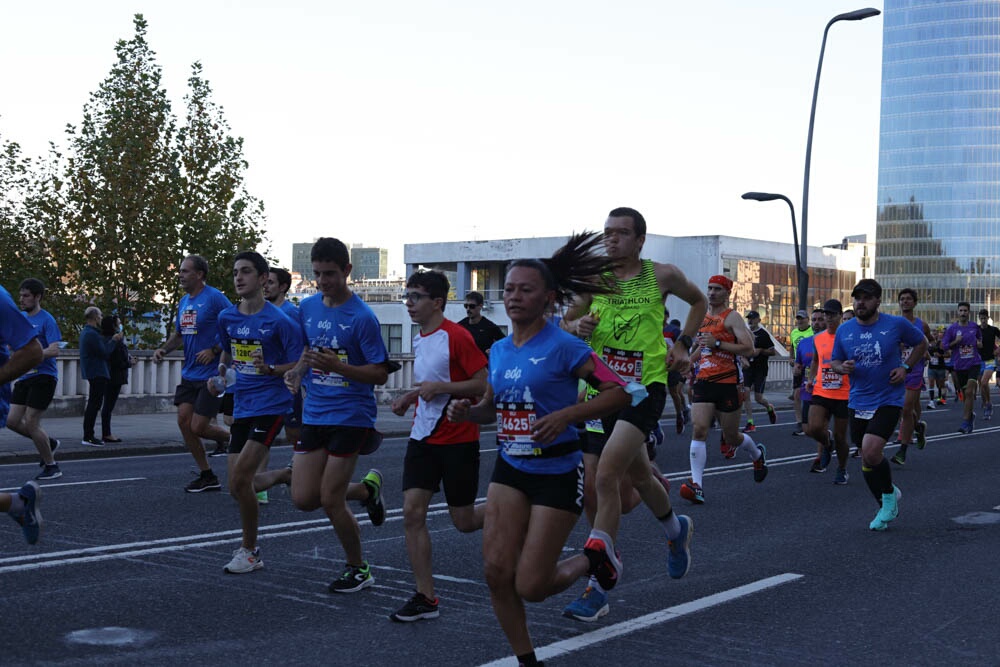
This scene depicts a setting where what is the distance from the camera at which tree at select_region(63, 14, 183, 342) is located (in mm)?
28641

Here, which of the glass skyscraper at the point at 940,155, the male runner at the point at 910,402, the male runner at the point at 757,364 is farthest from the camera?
the glass skyscraper at the point at 940,155

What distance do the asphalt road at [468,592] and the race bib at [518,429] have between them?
3.22 ft

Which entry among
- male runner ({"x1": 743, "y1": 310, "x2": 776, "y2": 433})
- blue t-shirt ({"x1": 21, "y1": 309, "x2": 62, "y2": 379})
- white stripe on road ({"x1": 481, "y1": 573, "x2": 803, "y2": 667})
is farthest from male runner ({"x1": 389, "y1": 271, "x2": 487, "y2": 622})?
male runner ({"x1": 743, "y1": 310, "x2": 776, "y2": 433})

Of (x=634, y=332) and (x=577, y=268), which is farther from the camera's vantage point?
(x=634, y=332)

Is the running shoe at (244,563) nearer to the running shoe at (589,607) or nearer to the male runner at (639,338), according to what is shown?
the running shoe at (589,607)

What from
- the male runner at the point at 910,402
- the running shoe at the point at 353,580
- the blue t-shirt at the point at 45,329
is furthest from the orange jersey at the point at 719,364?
the blue t-shirt at the point at 45,329

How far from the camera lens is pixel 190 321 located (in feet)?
34.0

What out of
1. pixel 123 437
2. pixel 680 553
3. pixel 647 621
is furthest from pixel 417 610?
pixel 123 437

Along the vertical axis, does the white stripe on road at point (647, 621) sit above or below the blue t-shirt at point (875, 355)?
below

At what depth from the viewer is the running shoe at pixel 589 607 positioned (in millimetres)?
5820

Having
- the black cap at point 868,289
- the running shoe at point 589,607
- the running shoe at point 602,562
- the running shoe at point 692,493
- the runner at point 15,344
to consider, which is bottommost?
the running shoe at point 692,493

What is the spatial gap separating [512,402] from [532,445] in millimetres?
206

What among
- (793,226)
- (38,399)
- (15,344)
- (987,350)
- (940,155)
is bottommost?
(38,399)

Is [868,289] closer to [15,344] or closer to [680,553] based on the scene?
[680,553]
